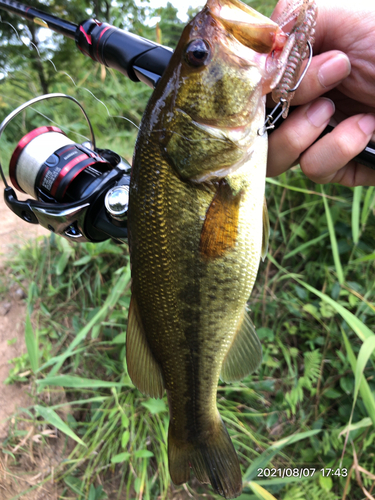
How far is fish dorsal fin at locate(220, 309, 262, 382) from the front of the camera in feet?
4.02

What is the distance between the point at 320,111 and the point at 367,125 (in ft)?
0.64

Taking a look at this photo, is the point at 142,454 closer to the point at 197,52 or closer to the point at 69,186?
the point at 69,186

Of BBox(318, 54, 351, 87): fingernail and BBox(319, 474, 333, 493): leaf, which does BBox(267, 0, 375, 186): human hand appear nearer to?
BBox(318, 54, 351, 87): fingernail

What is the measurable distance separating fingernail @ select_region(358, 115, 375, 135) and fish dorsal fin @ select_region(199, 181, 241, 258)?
2.03 ft

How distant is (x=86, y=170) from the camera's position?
1.39 meters

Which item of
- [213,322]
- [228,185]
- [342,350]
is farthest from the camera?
[342,350]

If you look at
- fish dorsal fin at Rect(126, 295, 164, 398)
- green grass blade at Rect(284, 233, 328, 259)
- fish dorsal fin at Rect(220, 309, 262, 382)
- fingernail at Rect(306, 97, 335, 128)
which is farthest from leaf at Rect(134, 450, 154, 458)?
fingernail at Rect(306, 97, 335, 128)

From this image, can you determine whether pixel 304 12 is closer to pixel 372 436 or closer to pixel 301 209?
pixel 301 209

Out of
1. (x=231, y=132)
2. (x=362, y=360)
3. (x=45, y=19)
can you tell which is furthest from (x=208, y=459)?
(x=45, y=19)

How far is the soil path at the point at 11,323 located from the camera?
2121 mm

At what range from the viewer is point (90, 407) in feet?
6.77

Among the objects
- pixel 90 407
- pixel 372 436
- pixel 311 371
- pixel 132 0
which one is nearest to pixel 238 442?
pixel 311 371

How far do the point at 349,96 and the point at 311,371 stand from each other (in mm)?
1503

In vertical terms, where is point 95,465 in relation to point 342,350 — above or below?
below
